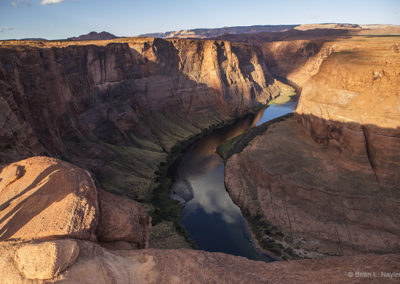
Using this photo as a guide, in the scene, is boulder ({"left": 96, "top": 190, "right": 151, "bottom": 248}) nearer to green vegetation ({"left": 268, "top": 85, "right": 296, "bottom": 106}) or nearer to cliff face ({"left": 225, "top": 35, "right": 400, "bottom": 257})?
cliff face ({"left": 225, "top": 35, "right": 400, "bottom": 257})

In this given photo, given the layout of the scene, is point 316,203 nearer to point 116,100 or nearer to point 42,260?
point 42,260

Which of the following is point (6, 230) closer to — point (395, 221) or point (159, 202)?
point (159, 202)

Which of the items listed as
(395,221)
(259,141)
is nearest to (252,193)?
(259,141)

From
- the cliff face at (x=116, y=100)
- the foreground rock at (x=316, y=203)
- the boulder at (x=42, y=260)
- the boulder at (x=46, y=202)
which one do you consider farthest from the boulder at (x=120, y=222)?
the foreground rock at (x=316, y=203)

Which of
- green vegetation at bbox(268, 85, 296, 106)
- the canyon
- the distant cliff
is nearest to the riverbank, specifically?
the canyon

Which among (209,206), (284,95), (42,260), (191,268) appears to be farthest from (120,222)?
(284,95)

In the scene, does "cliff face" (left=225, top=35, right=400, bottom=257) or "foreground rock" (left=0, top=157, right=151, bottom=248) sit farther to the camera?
"cliff face" (left=225, top=35, right=400, bottom=257)

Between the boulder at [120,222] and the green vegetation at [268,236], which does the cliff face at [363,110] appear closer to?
the green vegetation at [268,236]

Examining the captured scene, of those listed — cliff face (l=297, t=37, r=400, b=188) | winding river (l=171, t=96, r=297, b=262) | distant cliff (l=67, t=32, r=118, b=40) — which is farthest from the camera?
distant cliff (l=67, t=32, r=118, b=40)
